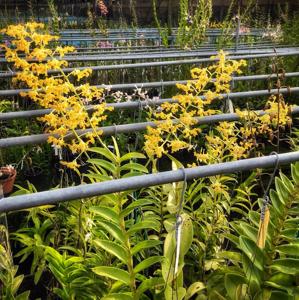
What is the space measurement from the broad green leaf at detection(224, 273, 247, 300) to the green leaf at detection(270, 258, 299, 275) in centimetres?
10

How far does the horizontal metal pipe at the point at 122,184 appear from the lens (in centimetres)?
81

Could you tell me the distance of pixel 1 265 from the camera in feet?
4.08

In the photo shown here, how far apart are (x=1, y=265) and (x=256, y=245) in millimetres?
766

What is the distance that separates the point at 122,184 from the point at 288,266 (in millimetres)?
561

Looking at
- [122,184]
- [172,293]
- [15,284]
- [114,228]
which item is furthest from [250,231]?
[15,284]

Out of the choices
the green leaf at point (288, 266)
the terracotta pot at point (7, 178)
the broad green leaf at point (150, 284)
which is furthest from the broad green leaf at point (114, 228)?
the terracotta pot at point (7, 178)

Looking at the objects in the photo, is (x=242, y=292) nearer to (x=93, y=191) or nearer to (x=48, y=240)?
(x=93, y=191)

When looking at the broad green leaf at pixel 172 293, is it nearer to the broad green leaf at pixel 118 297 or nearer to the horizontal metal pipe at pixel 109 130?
the broad green leaf at pixel 118 297

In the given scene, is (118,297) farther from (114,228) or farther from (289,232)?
(289,232)

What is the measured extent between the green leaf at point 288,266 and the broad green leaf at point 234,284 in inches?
3.7

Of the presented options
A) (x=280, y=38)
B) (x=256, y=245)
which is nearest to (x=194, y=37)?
(x=280, y=38)

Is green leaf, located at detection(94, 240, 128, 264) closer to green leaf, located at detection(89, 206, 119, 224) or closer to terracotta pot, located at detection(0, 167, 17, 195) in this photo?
green leaf, located at detection(89, 206, 119, 224)

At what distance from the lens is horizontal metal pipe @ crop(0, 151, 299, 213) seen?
81 centimetres

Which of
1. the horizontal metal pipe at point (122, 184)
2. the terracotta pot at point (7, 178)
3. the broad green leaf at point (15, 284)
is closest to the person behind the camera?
the horizontal metal pipe at point (122, 184)
